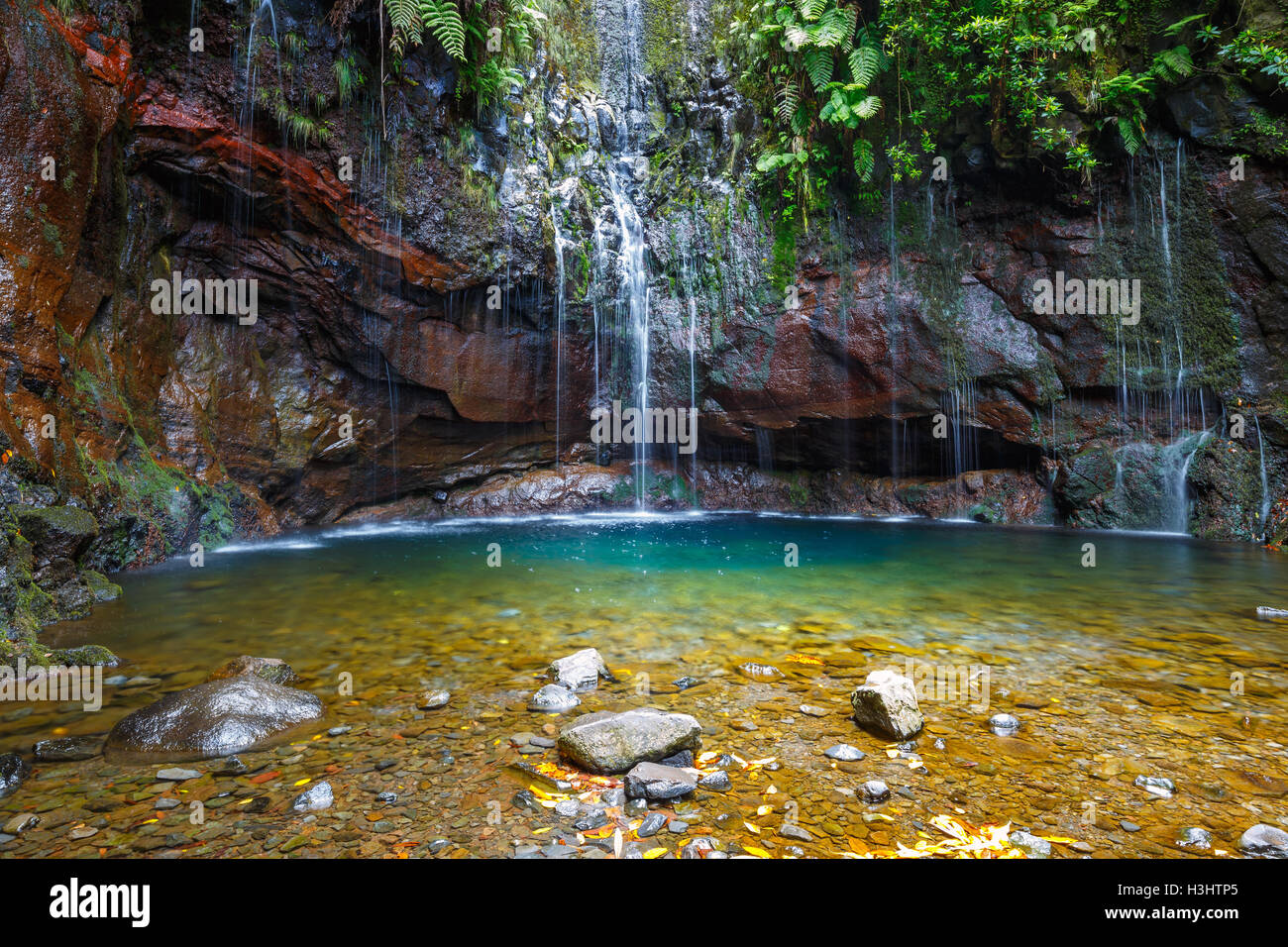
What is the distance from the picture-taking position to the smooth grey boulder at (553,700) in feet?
11.4

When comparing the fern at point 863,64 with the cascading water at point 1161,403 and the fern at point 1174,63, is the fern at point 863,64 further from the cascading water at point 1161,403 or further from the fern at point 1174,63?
the cascading water at point 1161,403

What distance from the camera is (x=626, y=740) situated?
2832 millimetres

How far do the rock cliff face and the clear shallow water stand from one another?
218 cm

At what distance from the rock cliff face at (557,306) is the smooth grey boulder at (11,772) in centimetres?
384

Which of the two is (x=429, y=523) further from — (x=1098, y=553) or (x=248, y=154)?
(x=1098, y=553)

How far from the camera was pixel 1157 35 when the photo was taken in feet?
34.8

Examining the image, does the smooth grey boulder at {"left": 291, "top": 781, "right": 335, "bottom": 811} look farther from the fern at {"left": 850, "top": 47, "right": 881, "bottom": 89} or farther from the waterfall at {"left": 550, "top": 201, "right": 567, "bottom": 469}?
the fern at {"left": 850, "top": 47, "right": 881, "bottom": 89}

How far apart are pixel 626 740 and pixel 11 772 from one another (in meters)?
2.59

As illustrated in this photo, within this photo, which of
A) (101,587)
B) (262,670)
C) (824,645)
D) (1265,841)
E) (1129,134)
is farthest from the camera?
(1129,134)

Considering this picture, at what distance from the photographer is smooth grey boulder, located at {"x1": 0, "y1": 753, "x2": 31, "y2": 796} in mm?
2594

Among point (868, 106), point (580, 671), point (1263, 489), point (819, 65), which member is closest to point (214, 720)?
point (580, 671)

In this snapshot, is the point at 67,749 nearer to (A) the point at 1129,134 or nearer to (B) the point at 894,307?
(B) the point at 894,307

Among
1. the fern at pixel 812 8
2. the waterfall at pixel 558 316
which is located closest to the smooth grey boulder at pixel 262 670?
the waterfall at pixel 558 316

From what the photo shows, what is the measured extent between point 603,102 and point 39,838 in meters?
15.2
